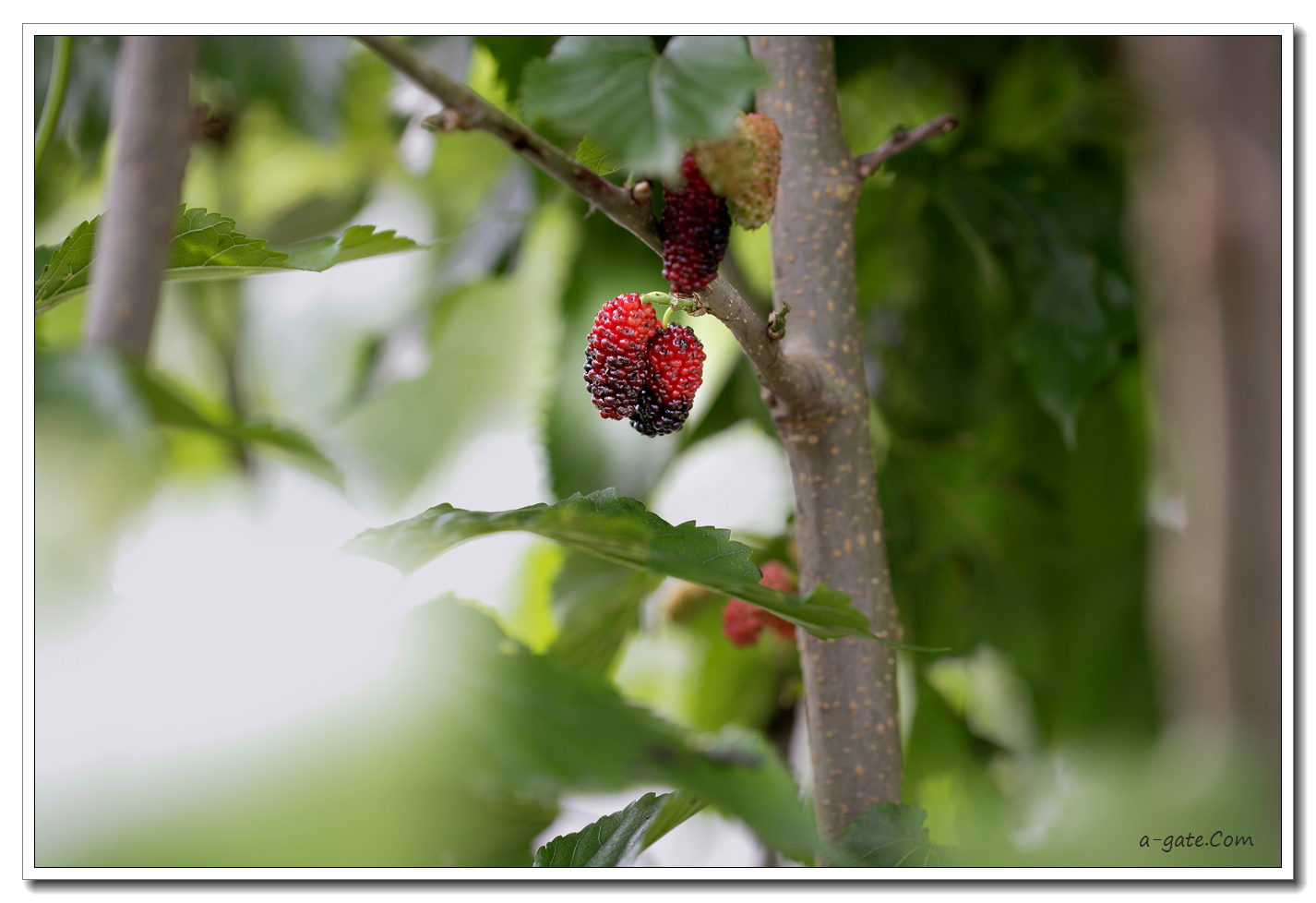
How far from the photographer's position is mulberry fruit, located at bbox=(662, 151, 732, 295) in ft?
0.57

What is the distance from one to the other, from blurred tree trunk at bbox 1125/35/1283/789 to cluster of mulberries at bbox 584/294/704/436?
235 mm

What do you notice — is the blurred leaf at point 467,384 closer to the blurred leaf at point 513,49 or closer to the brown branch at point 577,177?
the blurred leaf at point 513,49

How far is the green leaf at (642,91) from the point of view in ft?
0.50

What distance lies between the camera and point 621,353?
0.65 feet

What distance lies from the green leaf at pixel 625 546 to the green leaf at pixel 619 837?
6 cm

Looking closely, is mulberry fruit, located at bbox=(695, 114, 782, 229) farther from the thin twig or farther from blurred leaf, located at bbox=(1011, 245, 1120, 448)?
blurred leaf, located at bbox=(1011, 245, 1120, 448)

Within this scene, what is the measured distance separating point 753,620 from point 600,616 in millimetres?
67

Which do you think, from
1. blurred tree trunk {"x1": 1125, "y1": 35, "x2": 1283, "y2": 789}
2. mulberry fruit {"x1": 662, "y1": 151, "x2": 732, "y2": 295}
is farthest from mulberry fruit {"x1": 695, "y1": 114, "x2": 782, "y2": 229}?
blurred tree trunk {"x1": 1125, "y1": 35, "x2": 1283, "y2": 789}

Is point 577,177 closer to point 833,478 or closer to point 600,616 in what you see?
point 833,478

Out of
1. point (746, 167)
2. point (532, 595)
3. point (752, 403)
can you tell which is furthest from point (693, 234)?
point (532, 595)

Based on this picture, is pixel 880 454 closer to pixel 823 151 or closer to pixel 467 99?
pixel 823 151
